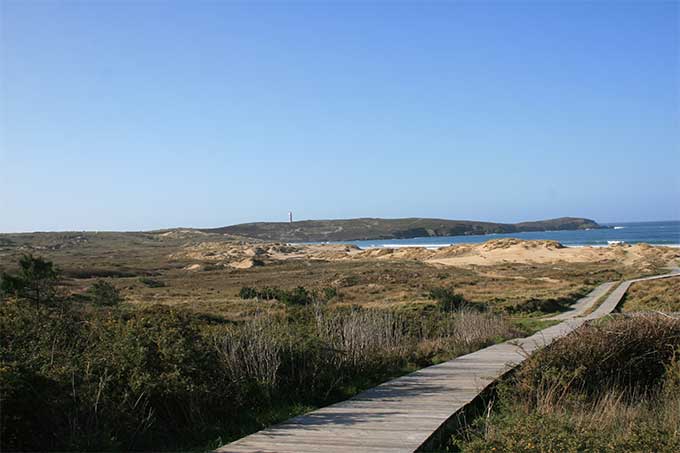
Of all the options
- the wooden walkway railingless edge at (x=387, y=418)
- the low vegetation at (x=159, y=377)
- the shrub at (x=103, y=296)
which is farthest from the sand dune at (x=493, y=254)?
the low vegetation at (x=159, y=377)

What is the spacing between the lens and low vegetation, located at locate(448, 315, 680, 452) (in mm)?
5832

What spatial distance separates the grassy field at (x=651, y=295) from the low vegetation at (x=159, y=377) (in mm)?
21334

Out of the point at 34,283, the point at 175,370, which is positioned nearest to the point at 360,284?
the point at 34,283

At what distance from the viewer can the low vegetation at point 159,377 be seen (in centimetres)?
646

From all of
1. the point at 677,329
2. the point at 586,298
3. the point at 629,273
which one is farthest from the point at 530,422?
the point at 629,273

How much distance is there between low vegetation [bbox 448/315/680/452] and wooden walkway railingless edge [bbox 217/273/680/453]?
44 centimetres

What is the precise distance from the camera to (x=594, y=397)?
9.06m

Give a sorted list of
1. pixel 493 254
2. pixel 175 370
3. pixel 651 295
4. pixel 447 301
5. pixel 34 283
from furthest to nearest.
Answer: pixel 493 254, pixel 651 295, pixel 447 301, pixel 34 283, pixel 175 370

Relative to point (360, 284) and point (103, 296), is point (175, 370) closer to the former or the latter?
point (103, 296)

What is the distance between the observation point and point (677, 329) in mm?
11000

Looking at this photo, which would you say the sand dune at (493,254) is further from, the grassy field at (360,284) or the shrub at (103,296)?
the shrub at (103,296)

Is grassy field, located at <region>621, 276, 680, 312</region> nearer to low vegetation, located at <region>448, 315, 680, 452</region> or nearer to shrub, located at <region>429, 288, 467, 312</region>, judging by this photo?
shrub, located at <region>429, 288, 467, 312</region>

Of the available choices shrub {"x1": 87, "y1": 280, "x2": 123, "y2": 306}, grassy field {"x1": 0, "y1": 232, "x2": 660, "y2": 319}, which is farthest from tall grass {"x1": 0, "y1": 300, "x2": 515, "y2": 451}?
shrub {"x1": 87, "y1": 280, "x2": 123, "y2": 306}

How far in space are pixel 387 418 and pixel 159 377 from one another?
8.58ft
